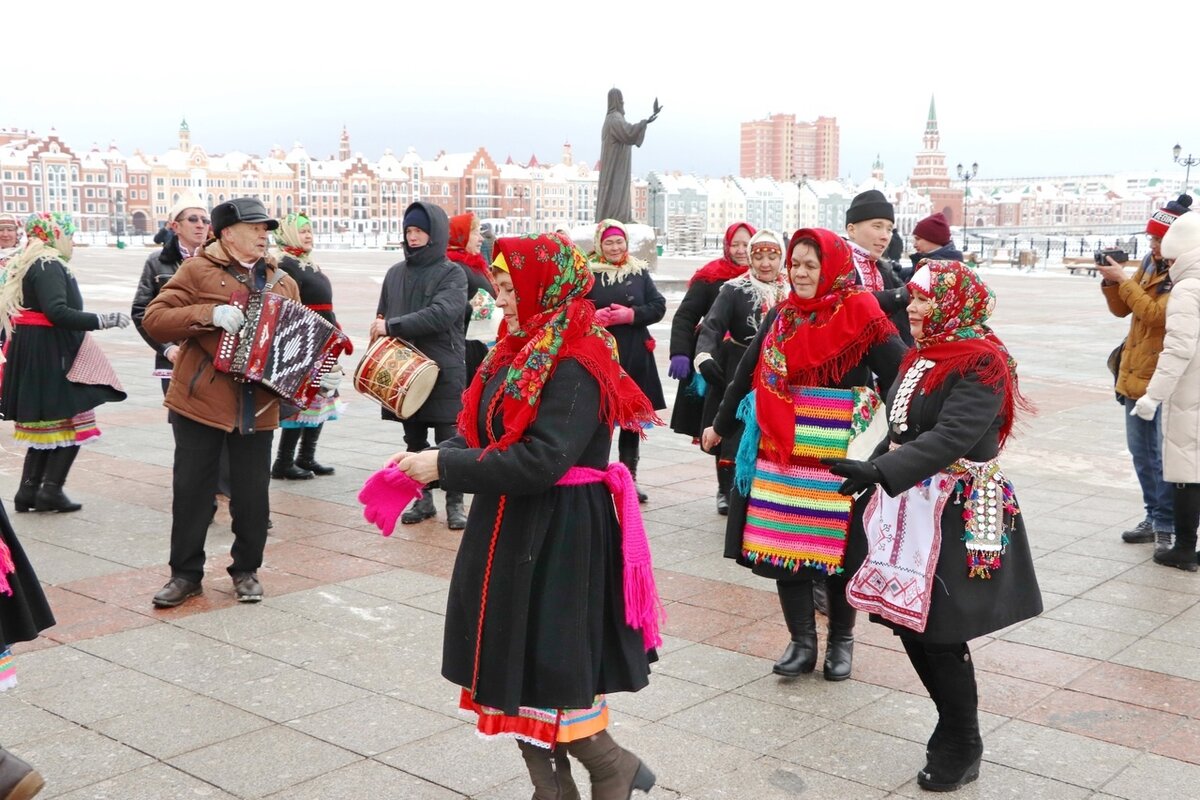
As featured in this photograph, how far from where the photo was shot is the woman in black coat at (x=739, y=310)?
608 centimetres

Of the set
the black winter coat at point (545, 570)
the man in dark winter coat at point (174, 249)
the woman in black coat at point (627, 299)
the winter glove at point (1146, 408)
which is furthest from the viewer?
the woman in black coat at point (627, 299)

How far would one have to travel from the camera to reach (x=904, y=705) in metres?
4.07

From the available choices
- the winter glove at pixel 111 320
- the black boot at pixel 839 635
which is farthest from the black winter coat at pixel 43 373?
the black boot at pixel 839 635

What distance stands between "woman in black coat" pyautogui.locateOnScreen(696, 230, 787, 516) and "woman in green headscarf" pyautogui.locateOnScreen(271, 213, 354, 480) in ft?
8.24

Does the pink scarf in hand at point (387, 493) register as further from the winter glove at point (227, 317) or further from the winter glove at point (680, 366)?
the winter glove at point (680, 366)

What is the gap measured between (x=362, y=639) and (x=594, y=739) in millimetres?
1996

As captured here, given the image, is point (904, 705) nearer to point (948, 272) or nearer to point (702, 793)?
point (702, 793)

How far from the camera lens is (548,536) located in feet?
9.31

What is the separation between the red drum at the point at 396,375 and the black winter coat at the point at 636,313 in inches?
74.4

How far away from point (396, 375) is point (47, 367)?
2698 millimetres

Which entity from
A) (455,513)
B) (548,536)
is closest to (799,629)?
(548,536)

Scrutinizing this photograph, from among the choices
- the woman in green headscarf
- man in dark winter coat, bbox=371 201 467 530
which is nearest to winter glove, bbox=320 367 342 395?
man in dark winter coat, bbox=371 201 467 530

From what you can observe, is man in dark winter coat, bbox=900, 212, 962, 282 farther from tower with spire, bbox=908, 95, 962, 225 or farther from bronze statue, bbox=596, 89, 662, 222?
tower with spire, bbox=908, 95, 962, 225

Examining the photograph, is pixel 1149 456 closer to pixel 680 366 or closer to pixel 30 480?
pixel 680 366
